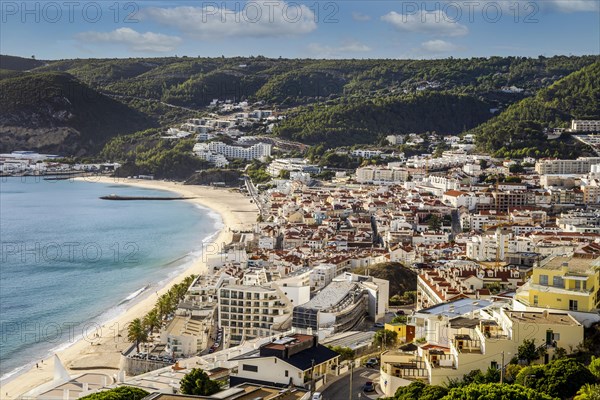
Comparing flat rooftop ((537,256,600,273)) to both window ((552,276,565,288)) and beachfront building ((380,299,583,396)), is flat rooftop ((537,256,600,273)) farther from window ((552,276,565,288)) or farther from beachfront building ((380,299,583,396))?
beachfront building ((380,299,583,396))

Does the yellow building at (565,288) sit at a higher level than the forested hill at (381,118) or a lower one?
lower

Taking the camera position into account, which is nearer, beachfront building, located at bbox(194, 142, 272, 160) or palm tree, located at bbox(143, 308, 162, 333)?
palm tree, located at bbox(143, 308, 162, 333)

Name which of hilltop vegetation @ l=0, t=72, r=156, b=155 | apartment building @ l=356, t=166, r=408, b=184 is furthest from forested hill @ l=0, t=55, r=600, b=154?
apartment building @ l=356, t=166, r=408, b=184

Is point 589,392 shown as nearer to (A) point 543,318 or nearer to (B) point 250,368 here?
(A) point 543,318

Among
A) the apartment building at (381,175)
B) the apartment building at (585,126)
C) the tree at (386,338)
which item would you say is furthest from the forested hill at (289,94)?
the tree at (386,338)

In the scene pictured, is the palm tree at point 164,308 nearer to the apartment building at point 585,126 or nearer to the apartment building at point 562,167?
the apartment building at point 562,167

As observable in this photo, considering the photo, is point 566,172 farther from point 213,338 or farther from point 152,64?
point 152,64
